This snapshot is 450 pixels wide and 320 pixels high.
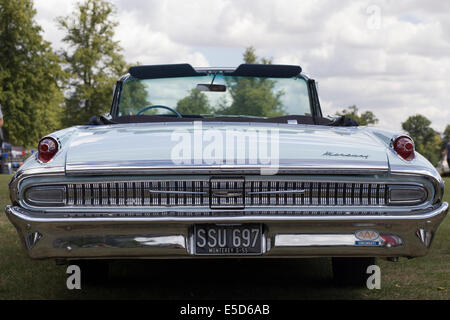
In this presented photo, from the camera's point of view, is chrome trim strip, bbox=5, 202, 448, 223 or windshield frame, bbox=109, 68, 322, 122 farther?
windshield frame, bbox=109, 68, 322, 122

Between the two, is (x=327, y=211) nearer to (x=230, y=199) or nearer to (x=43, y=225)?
(x=230, y=199)

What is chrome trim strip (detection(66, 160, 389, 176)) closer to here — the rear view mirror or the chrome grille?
the chrome grille

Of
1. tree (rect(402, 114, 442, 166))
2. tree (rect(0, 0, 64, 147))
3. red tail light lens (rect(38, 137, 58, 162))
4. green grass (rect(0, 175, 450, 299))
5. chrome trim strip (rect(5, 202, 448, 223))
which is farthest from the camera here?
tree (rect(402, 114, 442, 166))

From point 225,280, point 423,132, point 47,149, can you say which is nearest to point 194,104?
point 225,280

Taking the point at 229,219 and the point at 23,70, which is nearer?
the point at 229,219

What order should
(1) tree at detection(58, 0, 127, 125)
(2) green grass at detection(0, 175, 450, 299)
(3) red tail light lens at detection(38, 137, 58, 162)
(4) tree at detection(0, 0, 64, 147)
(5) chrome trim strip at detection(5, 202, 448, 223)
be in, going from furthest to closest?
(1) tree at detection(58, 0, 127, 125) → (4) tree at detection(0, 0, 64, 147) → (2) green grass at detection(0, 175, 450, 299) → (3) red tail light lens at detection(38, 137, 58, 162) → (5) chrome trim strip at detection(5, 202, 448, 223)

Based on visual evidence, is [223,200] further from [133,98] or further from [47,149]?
[133,98]

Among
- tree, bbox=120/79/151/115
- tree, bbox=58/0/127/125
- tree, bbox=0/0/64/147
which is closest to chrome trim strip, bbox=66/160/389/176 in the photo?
tree, bbox=120/79/151/115

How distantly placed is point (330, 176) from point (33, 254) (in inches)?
67.3

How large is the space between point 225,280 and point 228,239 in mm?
1334

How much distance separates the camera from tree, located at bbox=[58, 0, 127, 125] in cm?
4562

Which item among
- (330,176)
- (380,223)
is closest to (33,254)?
(330,176)

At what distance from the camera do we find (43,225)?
3600mm

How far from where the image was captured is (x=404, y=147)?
3.91m
